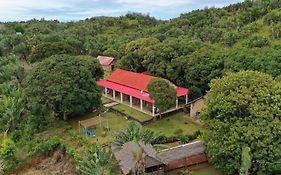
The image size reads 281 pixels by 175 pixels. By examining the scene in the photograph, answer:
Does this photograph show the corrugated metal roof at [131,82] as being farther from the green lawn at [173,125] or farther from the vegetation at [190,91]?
the green lawn at [173,125]

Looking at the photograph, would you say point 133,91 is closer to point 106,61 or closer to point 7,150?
point 7,150

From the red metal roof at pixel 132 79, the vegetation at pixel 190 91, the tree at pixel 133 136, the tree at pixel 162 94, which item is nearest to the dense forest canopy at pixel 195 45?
the vegetation at pixel 190 91

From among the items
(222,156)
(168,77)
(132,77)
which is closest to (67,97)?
(132,77)

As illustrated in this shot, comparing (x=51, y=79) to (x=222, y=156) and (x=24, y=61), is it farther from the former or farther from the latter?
(x=24, y=61)

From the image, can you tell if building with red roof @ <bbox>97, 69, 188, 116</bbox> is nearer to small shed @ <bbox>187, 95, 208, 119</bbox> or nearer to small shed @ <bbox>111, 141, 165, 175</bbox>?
small shed @ <bbox>187, 95, 208, 119</bbox>

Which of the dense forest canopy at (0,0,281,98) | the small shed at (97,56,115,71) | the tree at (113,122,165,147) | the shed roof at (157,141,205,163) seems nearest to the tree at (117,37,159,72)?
the dense forest canopy at (0,0,281,98)

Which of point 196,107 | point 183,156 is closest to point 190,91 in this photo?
point 196,107
